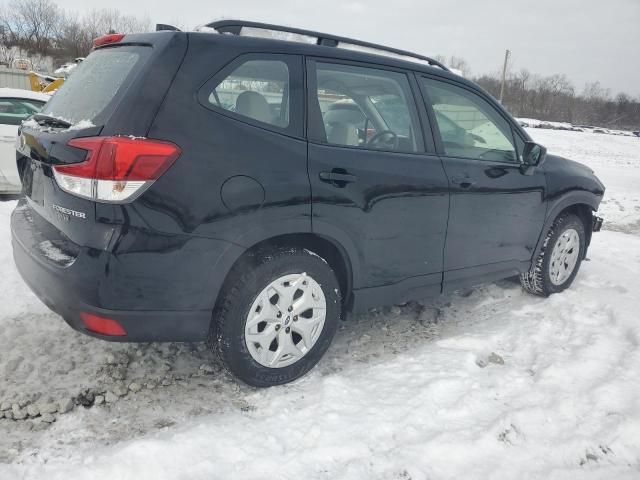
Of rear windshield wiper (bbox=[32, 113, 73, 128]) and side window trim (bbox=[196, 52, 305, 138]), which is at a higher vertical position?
side window trim (bbox=[196, 52, 305, 138])

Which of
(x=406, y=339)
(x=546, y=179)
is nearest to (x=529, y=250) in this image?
(x=546, y=179)

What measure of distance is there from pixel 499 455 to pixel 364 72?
2238 millimetres

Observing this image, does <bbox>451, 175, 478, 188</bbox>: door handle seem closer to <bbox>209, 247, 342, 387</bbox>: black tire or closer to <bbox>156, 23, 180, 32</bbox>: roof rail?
<bbox>209, 247, 342, 387</bbox>: black tire

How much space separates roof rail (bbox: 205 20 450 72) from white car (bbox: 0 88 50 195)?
527 cm

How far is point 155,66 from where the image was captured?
240 centimetres

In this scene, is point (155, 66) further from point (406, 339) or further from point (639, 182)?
point (639, 182)

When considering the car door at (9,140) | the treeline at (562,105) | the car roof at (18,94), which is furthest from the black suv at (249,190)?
the treeline at (562,105)

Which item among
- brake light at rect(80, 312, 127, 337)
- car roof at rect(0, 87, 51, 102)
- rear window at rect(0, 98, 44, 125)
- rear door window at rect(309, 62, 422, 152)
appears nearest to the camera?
brake light at rect(80, 312, 127, 337)

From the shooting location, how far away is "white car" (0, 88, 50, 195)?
691 centimetres

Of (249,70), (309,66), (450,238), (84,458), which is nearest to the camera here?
(84,458)

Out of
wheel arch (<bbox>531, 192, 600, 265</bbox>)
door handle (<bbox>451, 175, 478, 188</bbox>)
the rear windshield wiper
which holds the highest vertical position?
the rear windshield wiper

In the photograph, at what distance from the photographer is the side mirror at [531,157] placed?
3932mm

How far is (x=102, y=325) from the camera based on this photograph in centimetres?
237

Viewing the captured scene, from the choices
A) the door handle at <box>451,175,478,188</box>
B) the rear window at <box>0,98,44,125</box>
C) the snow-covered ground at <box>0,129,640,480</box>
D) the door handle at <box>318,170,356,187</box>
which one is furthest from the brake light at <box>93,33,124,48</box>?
the rear window at <box>0,98,44,125</box>
